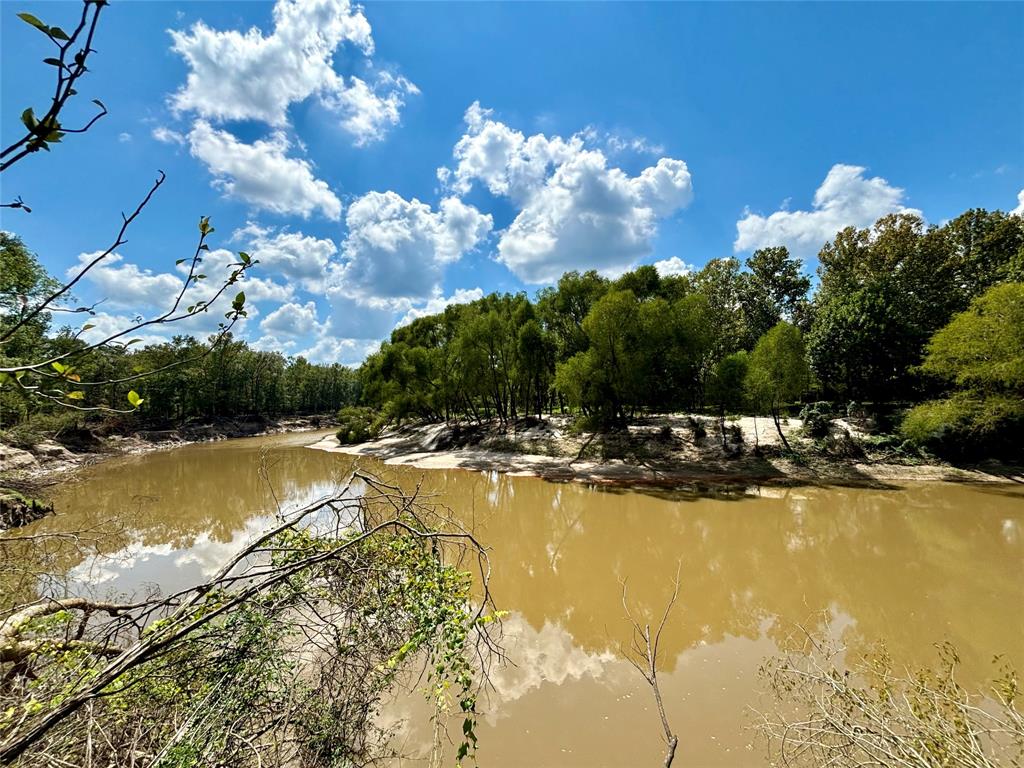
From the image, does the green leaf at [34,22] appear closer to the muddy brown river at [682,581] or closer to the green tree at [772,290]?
the muddy brown river at [682,581]

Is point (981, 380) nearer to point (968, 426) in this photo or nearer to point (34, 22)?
point (968, 426)

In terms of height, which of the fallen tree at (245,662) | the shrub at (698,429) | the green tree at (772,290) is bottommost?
the shrub at (698,429)

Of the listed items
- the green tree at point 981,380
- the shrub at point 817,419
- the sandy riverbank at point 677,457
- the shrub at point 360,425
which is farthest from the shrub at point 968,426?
the shrub at point 360,425

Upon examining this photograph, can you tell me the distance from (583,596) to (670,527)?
528 centimetres

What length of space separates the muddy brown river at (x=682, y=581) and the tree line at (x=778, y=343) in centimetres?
587

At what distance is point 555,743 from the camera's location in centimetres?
460

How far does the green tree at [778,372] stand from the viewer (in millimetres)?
19766

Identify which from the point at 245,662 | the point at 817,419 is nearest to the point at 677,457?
the point at 817,419

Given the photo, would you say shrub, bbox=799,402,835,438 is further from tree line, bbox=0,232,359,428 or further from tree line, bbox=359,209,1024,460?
tree line, bbox=0,232,359,428

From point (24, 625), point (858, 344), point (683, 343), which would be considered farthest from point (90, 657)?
point (858, 344)

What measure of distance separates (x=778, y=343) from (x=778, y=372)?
58.3 inches

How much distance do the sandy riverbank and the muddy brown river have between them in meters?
1.80

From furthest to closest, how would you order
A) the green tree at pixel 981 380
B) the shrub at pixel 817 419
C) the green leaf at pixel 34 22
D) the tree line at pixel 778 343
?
1. the shrub at pixel 817 419
2. the tree line at pixel 778 343
3. the green tree at pixel 981 380
4. the green leaf at pixel 34 22

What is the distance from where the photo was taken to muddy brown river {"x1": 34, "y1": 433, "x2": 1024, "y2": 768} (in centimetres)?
489
